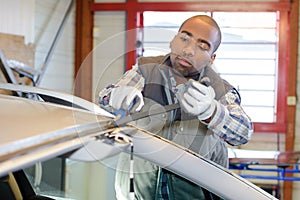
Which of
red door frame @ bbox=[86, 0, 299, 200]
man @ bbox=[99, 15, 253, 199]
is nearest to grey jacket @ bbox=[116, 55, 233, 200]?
man @ bbox=[99, 15, 253, 199]

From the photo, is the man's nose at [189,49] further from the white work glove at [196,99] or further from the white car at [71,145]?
the white car at [71,145]

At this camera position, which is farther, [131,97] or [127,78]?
[127,78]

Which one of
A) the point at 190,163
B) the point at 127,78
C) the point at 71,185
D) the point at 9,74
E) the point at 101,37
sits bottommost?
the point at 71,185

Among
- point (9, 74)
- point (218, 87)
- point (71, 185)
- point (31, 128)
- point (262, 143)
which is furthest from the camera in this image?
point (262, 143)

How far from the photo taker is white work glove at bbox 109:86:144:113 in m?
1.08

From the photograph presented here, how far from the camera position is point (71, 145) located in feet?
2.54

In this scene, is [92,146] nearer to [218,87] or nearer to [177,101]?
[177,101]

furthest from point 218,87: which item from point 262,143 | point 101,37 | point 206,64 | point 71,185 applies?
point 101,37

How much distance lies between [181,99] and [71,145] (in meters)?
0.46

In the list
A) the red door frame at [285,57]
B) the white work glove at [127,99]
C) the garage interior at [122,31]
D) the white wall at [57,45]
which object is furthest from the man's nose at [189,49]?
the red door frame at [285,57]

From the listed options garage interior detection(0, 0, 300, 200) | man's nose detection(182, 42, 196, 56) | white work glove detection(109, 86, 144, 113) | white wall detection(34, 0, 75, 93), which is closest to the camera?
white work glove detection(109, 86, 144, 113)

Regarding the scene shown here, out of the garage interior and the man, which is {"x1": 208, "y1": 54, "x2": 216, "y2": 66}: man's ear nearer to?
the man

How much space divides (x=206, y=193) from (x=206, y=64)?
1.14 feet

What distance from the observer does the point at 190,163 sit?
109cm
